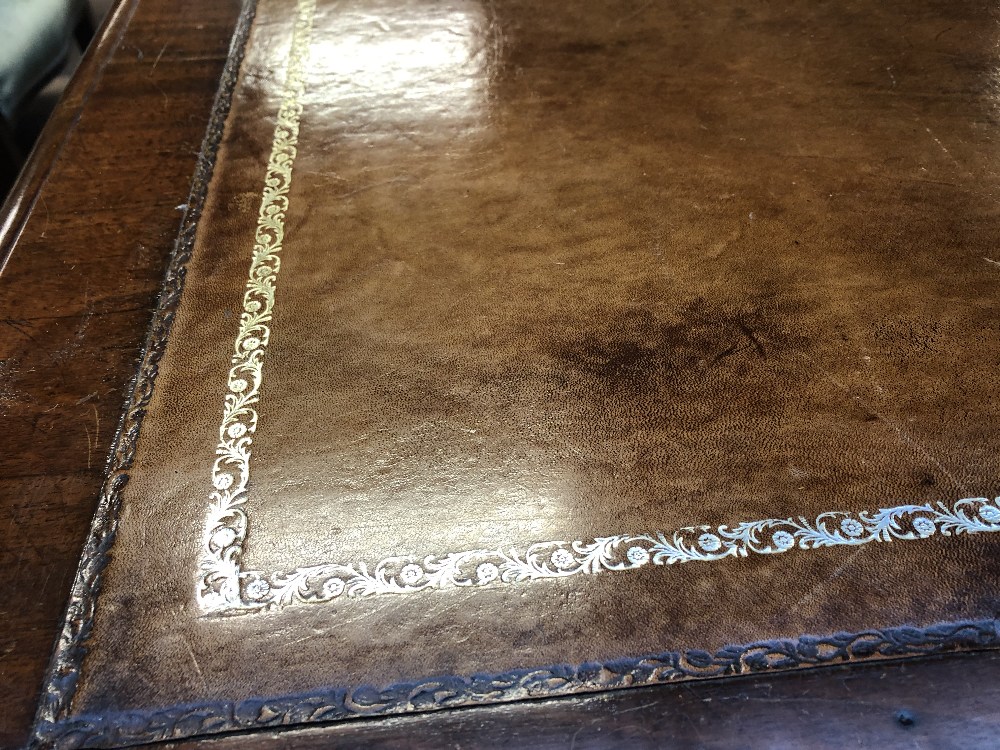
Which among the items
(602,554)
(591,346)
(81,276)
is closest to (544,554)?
(602,554)

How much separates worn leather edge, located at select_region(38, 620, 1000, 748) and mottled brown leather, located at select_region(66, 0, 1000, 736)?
0.04 feet

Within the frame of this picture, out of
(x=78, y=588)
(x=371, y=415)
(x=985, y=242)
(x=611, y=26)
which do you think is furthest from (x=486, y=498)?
(x=611, y=26)

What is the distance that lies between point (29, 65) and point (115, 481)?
122 centimetres

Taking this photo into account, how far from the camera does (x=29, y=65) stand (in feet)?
5.44

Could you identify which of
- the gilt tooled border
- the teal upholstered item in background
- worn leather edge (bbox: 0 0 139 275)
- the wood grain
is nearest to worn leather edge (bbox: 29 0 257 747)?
the wood grain

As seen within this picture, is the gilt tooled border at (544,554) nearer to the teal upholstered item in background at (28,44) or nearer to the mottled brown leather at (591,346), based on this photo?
the mottled brown leather at (591,346)

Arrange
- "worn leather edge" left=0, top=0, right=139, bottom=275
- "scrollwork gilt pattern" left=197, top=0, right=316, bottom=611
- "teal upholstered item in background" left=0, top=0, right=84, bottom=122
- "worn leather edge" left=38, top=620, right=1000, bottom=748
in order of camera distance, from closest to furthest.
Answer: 1. "worn leather edge" left=38, top=620, right=1000, bottom=748
2. "scrollwork gilt pattern" left=197, top=0, right=316, bottom=611
3. "worn leather edge" left=0, top=0, right=139, bottom=275
4. "teal upholstered item in background" left=0, top=0, right=84, bottom=122

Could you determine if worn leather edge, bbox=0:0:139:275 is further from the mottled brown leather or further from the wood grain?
the mottled brown leather

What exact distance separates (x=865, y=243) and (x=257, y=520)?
917 mm

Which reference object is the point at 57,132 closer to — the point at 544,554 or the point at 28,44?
the point at 28,44

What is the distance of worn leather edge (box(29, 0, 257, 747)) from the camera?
0.78 metres

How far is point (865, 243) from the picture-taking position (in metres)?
1.12

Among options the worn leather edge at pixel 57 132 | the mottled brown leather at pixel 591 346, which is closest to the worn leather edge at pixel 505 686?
the mottled brown leather at pixel 591 346

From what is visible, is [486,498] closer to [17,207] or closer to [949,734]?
[949,734]
